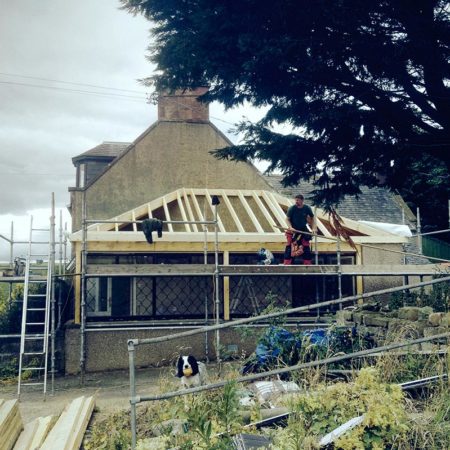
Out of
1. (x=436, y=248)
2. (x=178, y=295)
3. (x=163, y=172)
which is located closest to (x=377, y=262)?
(x=178, y=295)

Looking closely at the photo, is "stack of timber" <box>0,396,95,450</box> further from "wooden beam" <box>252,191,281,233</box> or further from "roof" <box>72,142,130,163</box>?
"roof" <box>72,142,130,163</box>

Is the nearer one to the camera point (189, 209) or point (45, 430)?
point (45, 430)

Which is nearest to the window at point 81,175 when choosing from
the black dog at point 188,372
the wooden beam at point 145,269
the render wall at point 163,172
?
the render wall at point 163,172

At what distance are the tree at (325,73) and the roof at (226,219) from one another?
3.55 meters

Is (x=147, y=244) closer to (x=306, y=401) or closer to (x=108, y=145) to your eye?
(x=306, y=401)

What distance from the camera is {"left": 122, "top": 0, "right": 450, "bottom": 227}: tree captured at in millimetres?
5863

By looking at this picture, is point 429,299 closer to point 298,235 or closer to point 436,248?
point 298,235

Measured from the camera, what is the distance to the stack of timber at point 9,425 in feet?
16.4

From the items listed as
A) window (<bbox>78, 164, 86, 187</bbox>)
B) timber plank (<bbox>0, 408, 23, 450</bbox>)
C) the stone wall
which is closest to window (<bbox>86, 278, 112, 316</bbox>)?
timber plank (<bbox>0, 408, 23, 450</bbox>)

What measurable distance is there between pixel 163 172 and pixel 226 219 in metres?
2.69

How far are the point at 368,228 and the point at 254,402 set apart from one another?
7.73 metres

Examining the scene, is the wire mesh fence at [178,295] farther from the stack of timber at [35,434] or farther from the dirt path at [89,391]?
the stack of timber at [35,434]

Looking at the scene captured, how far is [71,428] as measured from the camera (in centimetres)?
518

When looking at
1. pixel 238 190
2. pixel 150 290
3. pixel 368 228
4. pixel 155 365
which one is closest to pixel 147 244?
pixel 150 290
